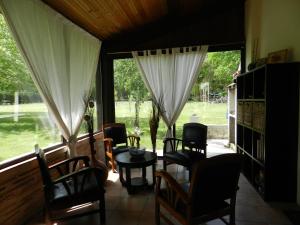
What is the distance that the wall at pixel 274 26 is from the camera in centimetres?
252

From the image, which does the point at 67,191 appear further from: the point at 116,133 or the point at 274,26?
the point at 274,26

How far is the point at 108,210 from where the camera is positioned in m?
2.59

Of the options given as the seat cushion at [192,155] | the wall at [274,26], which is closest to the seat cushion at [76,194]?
the seat cushion at [192,155]

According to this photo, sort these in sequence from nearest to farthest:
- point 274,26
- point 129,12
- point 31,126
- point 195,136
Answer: point 31,126, point 274,26, point 129,12, point 195,136

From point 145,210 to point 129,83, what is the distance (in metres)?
2.64

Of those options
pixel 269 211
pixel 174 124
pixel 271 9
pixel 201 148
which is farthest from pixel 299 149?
pixel 174 124

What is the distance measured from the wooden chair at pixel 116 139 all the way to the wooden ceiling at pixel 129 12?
1.71m

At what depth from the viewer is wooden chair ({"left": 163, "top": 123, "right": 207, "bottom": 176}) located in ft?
10.5

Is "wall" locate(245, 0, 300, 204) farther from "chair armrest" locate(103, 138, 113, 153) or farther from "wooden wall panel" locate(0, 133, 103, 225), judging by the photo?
"wooden wall panel" locate(0, 133, 103, 225)

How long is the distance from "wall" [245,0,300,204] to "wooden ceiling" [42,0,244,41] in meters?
0.71

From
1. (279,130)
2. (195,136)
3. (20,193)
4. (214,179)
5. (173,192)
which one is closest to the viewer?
(214,179)

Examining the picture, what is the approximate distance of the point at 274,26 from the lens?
9.25 ft

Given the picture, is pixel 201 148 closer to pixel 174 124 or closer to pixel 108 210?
pixel 174 124

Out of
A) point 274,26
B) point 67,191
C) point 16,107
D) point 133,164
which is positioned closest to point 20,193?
point 67,191
